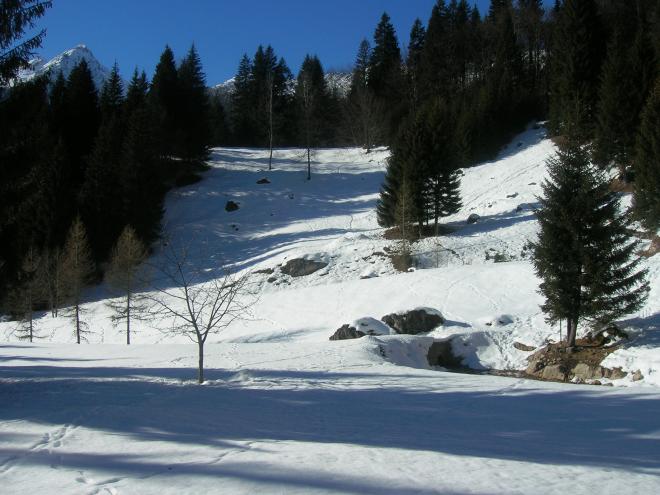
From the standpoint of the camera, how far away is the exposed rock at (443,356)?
18.8 metres

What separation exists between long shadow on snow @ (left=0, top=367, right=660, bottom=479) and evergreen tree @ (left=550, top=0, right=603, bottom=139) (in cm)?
3391

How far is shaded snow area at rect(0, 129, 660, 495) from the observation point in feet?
15.8

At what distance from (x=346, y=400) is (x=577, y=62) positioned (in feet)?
148

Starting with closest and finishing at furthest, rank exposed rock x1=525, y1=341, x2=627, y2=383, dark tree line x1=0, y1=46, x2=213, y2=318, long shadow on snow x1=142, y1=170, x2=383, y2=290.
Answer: dark tree line x1=0, y1=46, x2=213, y2=318, exposed rock x1=525, y1=341, x2=627, y2=383, long shadow on snow x1=142, y1=170, x2=383, y2=290

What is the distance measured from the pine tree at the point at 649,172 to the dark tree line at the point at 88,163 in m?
25.5

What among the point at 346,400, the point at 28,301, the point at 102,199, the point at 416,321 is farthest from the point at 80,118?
the point at 346,400

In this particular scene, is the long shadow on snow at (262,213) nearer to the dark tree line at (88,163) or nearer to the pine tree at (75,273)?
the dark tree line at (88,163)

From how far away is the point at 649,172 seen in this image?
79.9 ft

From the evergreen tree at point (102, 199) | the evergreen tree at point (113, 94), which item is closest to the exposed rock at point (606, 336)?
the evergreen tree at point (102, 199)

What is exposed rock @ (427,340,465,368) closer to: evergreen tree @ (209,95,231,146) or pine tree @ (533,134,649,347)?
pine tree @ (533,134,649,347)

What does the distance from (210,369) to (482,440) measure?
9.63 m

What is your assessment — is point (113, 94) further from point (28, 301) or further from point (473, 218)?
point (473, 218)

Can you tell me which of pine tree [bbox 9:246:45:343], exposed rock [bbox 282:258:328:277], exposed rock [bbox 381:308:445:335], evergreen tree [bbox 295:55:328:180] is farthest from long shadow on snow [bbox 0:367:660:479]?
evergreen tree [bbox 295:55:328:180]

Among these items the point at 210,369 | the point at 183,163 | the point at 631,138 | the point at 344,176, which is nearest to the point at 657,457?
the point at 210,369
